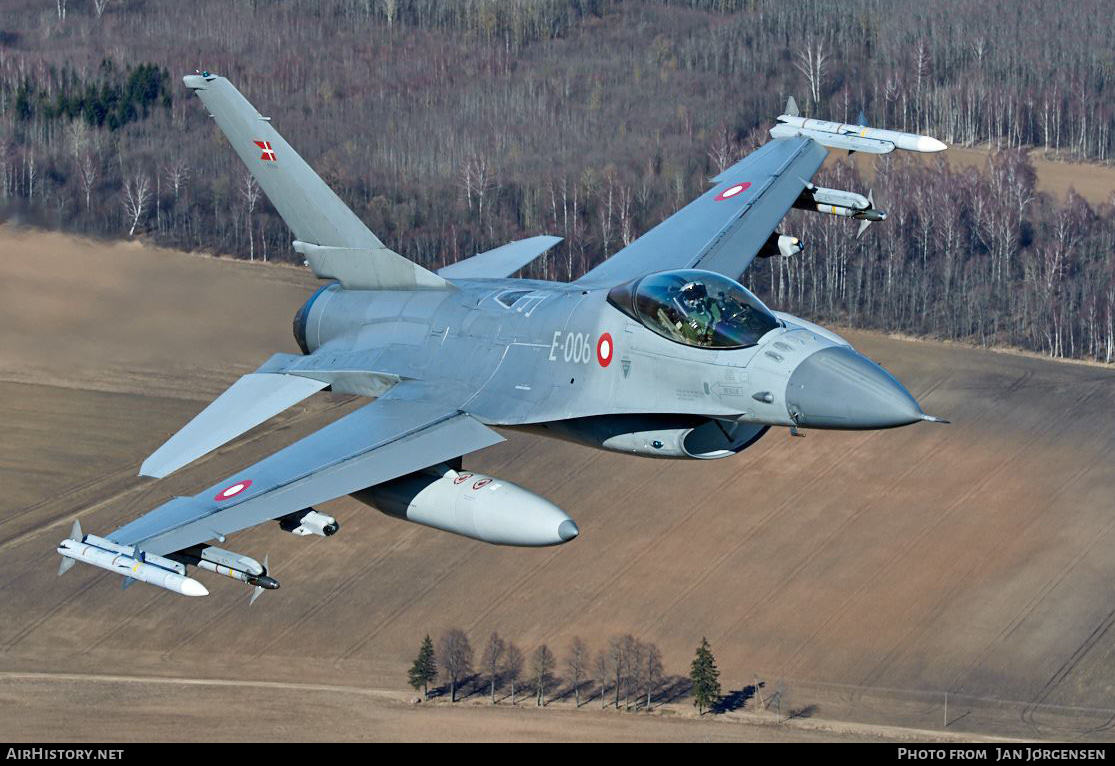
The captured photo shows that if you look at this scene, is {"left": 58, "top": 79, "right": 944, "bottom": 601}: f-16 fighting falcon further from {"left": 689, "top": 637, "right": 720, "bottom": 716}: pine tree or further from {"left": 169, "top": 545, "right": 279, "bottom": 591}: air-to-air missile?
{"left": 689, "top": 637, "right": 720, "bottom": 716}: pine tree

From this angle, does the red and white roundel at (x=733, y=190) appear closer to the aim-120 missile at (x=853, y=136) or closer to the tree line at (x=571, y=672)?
the aim-120 missile at (x=853, y=136)

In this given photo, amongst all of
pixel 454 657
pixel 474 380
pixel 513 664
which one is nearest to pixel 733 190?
pixel 474 380

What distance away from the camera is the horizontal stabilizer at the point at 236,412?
50.2 m

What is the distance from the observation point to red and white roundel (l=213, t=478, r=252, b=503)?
153ft

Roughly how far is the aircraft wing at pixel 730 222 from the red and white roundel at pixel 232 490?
1034 cm

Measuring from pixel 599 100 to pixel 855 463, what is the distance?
177 feet

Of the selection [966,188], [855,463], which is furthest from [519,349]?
[966,188]

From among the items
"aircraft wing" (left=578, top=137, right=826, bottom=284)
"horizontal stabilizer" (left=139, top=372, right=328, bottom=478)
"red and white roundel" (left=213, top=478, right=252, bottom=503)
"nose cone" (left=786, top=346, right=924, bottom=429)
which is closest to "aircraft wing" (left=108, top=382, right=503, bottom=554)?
"red and white roundel" (left=213, top=478, right=252, bottom=503)

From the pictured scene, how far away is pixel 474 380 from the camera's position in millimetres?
50344

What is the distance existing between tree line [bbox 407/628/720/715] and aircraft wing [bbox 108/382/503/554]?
29371mm

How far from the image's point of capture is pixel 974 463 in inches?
3393

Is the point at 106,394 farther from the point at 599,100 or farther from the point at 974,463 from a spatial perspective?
the point at 599,100

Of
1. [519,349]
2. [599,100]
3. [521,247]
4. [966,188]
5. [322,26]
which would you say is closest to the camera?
[519,349]

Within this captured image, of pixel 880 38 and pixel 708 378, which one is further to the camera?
pixel 880 38
